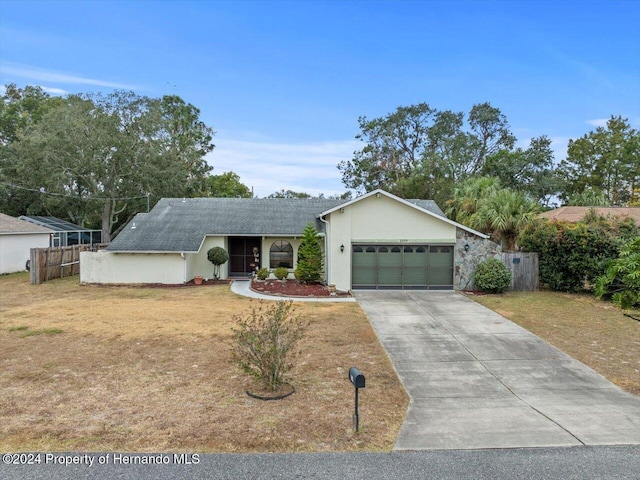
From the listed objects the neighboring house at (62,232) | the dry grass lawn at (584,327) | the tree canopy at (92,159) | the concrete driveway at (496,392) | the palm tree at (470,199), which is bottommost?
the concrete driveway at (496,392)

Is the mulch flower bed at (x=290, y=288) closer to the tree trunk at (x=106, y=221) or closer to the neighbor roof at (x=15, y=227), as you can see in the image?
the neighbor roof at (x=15, y=227)

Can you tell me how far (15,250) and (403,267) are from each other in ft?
67.3

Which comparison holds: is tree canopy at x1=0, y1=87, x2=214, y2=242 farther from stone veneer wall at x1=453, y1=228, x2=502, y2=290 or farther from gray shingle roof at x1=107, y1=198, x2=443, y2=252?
stone veneer wall at x1=453, y1=228, x2=502, y2=290

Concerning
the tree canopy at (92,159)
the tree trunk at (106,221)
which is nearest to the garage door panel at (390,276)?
the tree canopy at (92,159)

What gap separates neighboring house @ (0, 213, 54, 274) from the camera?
800 inches

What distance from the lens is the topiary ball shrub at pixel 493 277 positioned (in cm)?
1518

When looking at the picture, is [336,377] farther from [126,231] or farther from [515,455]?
[126,231]

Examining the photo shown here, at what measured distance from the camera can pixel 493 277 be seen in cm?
1517

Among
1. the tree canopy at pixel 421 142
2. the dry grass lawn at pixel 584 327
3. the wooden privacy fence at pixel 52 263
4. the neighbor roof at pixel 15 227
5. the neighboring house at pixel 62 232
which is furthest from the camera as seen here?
the tree canopy at pixel 421 142

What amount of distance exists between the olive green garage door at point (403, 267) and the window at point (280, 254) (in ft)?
13.9

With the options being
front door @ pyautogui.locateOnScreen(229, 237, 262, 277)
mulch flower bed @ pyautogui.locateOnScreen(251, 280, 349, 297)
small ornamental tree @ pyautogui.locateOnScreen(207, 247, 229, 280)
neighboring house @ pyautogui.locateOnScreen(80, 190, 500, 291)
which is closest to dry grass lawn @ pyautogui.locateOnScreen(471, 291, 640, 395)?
neighboring house @ pyautogui.locateOnScreen(80, 190, 500, 291)

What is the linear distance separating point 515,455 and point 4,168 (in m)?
38.5

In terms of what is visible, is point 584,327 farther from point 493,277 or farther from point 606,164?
point 606,164

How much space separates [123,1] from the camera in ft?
45.7
